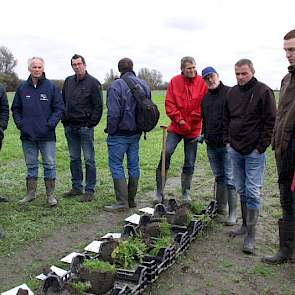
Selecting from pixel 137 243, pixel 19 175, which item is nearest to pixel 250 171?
pixel 137 243

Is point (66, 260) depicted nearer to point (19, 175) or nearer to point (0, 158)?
point (19, 175)

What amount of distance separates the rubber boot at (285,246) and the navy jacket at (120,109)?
2.81 meters

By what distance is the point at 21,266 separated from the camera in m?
5.38

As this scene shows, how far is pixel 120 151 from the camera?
755 cm

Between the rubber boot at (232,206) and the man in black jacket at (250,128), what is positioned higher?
the man in black jacket at (250,128)

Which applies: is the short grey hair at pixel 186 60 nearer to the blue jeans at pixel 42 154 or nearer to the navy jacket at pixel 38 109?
the navy jacket at pixel 38 109

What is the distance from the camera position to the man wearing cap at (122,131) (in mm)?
7363

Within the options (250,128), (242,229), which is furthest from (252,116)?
(242,229)

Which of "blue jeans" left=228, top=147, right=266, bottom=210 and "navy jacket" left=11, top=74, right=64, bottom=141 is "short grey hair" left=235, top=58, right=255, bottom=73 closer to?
"blue jeans" left=228, top=147, right=266, bottom=210

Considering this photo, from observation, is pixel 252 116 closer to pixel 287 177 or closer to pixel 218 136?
pixel 287 177

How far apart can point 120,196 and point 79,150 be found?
3.85 ft

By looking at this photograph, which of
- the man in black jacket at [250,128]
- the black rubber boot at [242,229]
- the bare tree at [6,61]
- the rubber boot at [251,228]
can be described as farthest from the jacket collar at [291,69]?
the bare tree at [6,61]

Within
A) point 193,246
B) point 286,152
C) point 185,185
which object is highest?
point 286,152

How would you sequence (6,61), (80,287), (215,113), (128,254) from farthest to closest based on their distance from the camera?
(6,61) < (215,113) < (128,254) < (80,287)
